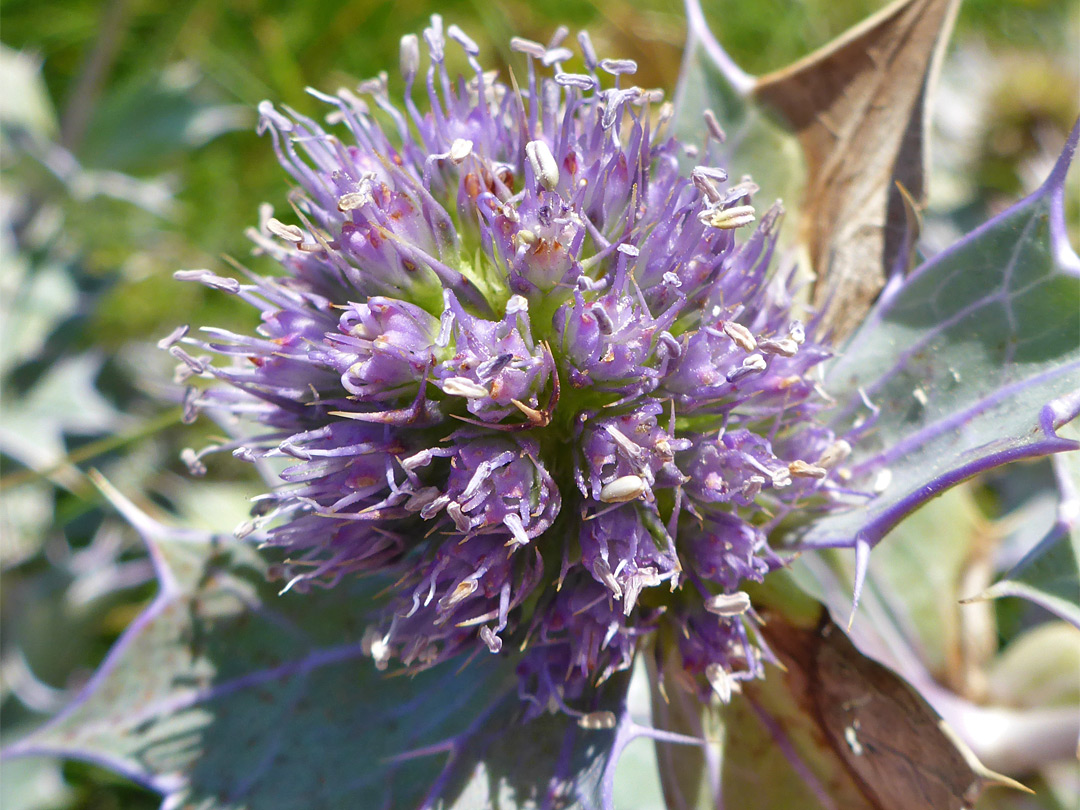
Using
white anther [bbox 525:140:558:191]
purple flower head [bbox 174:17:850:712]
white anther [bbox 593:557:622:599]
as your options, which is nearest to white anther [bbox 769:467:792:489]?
purple flower head [bbox 174:17:850:712]

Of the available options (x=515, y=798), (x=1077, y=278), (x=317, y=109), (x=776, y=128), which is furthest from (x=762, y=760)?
(x=317, y=109)

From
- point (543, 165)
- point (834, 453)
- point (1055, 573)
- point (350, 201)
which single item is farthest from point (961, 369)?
point (350, 201)

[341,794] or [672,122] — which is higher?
[672,122]

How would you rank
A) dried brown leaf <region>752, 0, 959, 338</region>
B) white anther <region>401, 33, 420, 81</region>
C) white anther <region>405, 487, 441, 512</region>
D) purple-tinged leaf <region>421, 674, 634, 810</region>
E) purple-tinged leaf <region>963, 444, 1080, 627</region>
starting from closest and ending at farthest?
1. purple-tinged leaf <region>963, 444, 1080, 627</region>
2. white anther <region>405, 487, 441, 512</region>
3. purple-tinged leaf <region>421, 674, 634, 810</region>
4. white anther <region>401, 33, 420, 81</region>
5. dried brown leaf <region>752, 0, 959, 338</region>

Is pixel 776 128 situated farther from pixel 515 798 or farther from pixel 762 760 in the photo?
pixel 515 798

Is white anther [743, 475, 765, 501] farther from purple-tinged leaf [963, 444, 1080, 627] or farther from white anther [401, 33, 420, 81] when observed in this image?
white anther [401, 33, 420, 81]

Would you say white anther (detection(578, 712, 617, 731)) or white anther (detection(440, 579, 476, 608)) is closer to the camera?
white anther (detection(440, 579, 476, 608))

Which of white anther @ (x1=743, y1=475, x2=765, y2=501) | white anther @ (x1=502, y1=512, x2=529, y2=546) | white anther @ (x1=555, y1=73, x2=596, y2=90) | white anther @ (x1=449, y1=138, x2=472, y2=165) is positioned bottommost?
white anther @ (x1=502, y1=512, x2=529, y2=546)
